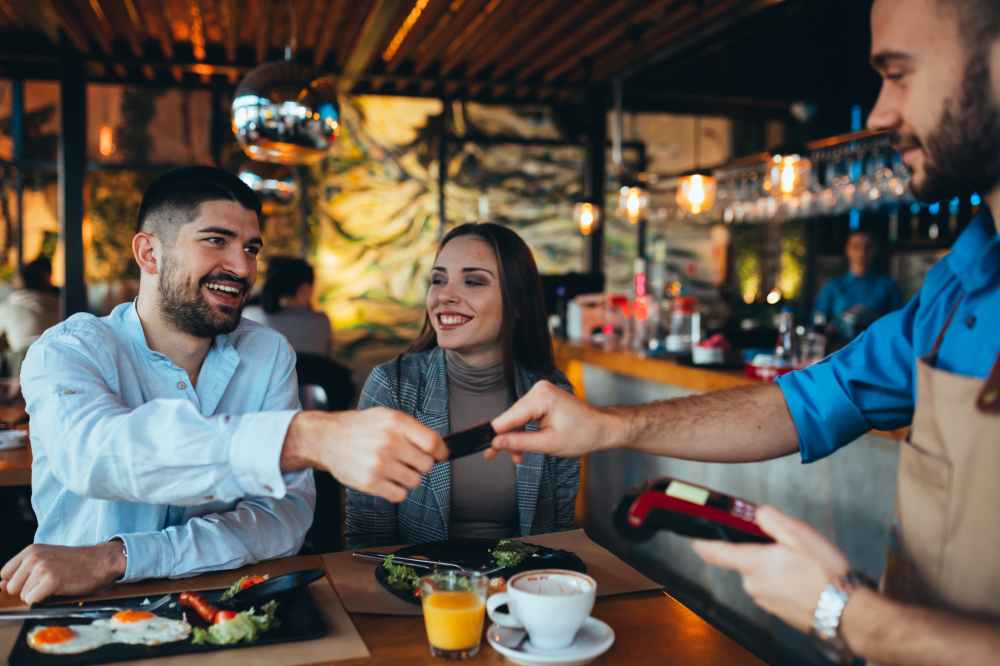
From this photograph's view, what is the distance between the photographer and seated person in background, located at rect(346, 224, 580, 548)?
199cm

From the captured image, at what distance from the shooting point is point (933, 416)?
1.03 metres

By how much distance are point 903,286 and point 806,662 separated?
5530mm

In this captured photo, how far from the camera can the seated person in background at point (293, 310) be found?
14.1 ft

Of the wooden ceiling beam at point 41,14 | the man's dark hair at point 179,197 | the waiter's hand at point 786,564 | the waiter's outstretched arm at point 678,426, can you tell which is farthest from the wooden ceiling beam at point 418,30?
the waiter's hand at point 786,564

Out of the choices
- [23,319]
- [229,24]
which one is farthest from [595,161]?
[23,319]

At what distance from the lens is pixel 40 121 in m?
6.57

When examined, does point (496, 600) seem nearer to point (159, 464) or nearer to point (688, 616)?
point (688, 616)

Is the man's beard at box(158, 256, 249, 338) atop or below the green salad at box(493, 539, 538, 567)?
atop

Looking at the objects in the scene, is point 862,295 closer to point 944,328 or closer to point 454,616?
point 944,328

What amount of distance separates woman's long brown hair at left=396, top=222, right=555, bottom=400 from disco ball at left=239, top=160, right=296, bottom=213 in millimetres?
3544

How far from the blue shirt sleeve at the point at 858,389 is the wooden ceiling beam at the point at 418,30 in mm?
4522

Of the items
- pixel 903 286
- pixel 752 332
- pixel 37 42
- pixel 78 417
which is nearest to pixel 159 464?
pixel 78 417

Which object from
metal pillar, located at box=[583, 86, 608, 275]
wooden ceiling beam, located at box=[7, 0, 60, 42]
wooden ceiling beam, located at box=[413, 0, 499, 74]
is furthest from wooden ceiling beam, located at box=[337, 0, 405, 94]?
metal pillar, located at box=[583, 86, 608, 275]

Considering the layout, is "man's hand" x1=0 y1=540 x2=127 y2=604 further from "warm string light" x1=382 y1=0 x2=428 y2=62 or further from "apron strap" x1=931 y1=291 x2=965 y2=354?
"warm string light" x1=382 y1=0 x2=428 y2=62
